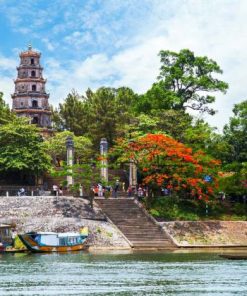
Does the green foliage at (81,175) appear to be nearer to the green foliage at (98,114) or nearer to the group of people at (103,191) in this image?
the group of people at (103,191)

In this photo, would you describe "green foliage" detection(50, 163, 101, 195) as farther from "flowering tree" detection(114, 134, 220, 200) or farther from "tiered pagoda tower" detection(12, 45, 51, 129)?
"tiered pagoda tower" detection(12, 45, 51, 129)

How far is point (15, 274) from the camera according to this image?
3753 centimetres

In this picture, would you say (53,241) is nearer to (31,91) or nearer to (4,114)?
(4,114)

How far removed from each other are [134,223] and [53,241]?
29.7 ft

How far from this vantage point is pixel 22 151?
70812 millimetres

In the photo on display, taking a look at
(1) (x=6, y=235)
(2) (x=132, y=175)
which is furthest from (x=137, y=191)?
(1) (x=6, y=235)

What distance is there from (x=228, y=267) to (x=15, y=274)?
36.8ft

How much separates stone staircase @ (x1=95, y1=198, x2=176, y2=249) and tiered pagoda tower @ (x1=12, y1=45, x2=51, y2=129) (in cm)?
3577

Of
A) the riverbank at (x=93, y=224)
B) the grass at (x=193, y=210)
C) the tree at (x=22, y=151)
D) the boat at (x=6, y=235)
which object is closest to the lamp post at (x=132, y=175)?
the grass at (x=193, y=210)

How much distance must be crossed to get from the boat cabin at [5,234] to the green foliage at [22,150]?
15.5 meters

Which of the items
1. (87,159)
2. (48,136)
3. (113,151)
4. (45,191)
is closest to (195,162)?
(113,151)

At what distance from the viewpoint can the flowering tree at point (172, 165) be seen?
63.7 m

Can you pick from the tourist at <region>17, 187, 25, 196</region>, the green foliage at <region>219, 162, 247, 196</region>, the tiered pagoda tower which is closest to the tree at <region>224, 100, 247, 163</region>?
the green foliage at <region>219, 162, 247, 196</region>

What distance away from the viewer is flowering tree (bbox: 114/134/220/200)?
6366 cm
